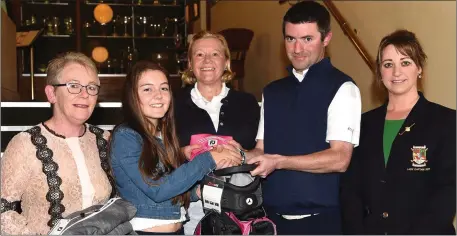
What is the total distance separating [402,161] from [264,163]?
58 cm

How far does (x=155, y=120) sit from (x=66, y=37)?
21.6ft

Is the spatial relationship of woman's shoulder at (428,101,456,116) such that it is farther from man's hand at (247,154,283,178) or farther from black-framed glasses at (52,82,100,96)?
black-framed glasses at (52,82,100,96)

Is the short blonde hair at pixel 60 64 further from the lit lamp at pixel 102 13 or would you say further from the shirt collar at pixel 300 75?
the lit lamp at pixel 102 13

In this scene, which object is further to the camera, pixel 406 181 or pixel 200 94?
pixel 200 94

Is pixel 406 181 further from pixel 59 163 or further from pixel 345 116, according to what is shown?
pixel 59 163

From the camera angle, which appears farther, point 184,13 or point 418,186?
point 184,13

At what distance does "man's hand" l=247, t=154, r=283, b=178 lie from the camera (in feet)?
8.19

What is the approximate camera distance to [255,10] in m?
9.52

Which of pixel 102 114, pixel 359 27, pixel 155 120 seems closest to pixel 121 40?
pixel 359 27

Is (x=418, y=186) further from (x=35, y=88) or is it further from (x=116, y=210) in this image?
(x=35, y=88)

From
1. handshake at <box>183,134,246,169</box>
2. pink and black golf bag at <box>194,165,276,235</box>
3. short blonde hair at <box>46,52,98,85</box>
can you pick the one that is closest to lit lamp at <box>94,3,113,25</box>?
handshake at <box>183,134,246,169</box>

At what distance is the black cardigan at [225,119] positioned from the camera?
2.91m

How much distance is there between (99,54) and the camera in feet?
28.4

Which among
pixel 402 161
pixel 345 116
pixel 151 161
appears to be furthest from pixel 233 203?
pixel 402 161
